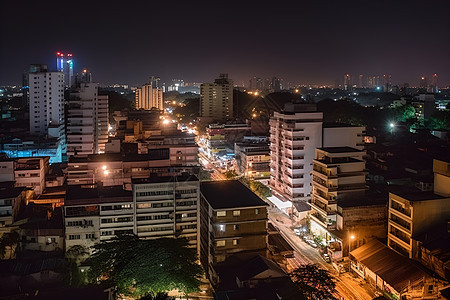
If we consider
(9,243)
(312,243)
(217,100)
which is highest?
(217,100)

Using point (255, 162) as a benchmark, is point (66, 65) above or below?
above

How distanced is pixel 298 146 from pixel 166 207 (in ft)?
23.0

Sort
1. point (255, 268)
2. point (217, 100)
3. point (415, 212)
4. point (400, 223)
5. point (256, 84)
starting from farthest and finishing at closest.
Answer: point (256, 84)
point (217, 100)
point (400, 223)
point (415, 212)
point (255, 268)

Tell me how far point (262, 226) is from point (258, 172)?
10407mm

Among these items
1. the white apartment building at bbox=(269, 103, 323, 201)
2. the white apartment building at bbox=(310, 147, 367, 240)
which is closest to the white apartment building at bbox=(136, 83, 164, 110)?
the white apartment building at bbox=(269, 103, 323, 201)

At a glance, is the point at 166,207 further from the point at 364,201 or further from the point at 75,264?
the point at 364,201

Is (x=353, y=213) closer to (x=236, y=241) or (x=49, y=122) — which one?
(x=236, y=241)

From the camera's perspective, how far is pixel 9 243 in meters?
12.8

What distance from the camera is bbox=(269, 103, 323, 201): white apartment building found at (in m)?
17.6

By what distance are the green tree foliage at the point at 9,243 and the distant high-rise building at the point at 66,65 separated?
32139 millimetres

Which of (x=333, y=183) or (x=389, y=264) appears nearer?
(x=389, y=264)

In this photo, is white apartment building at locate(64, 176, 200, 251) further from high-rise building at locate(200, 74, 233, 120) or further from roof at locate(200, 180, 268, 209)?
high-rise building at locate(200, 74, 233, 120)

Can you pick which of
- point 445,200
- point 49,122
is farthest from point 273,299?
point 49,122

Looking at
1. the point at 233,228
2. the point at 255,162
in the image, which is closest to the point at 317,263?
the point at 233,228
